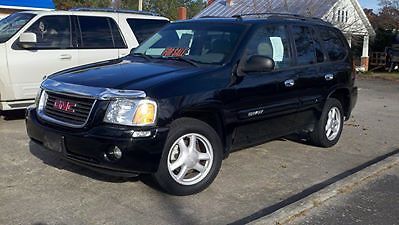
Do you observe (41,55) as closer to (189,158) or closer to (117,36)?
(117,36)

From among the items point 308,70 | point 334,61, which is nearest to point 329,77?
point 334,61

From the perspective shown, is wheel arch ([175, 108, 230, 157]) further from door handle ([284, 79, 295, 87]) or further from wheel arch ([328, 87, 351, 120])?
wheel arch ([328, 87, 351, 120])

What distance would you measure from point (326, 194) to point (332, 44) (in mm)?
2954

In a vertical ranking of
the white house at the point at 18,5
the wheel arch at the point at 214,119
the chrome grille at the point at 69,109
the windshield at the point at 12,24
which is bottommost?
the wheel arch at the point at 214,119

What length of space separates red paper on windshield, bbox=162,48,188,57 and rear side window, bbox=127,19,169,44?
353 centimetres

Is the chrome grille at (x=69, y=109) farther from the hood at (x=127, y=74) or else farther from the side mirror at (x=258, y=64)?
the side mirror at (x=258, y=64)

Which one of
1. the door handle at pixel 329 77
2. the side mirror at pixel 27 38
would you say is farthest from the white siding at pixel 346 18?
the side mirror at pixel 27 38

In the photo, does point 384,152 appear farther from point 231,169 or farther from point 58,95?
point 58,95

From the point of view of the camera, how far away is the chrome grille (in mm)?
4520

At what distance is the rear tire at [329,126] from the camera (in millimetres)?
6809

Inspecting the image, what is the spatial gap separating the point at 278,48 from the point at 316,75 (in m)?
0.81

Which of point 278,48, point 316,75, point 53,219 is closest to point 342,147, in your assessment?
point 316,75

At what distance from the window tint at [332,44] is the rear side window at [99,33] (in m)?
3.83

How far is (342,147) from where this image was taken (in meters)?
7.25
